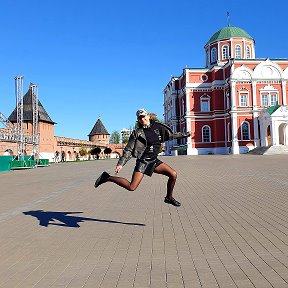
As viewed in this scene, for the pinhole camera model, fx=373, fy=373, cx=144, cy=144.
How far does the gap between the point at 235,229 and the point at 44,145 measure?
67.2 metres

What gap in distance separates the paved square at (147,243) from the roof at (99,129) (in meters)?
107

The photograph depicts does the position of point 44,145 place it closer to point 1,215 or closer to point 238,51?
point 238,51

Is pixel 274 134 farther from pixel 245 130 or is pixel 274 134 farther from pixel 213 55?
pixel 213 55

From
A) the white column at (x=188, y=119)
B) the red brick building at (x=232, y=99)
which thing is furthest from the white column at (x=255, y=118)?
the white column at (x=188, y=119)

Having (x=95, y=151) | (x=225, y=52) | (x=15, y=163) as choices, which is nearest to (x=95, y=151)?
(x=95, y=151)

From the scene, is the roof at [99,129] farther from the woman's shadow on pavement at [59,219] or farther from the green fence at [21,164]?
the woman's shadow on pavement at [59,219]

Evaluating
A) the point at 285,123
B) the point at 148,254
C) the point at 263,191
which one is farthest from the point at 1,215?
the point at 285,123

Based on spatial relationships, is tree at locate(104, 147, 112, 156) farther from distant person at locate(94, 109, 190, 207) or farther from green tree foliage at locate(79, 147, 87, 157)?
distant person at locate(94, 109, 190, 207)

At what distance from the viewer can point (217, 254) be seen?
16.3ft

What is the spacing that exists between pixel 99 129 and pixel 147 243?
372 ft

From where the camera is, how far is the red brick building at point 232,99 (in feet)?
179

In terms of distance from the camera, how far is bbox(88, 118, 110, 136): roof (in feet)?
385

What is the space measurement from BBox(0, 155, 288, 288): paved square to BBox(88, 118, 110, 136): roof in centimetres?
10748

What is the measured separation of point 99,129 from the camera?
11794cm
